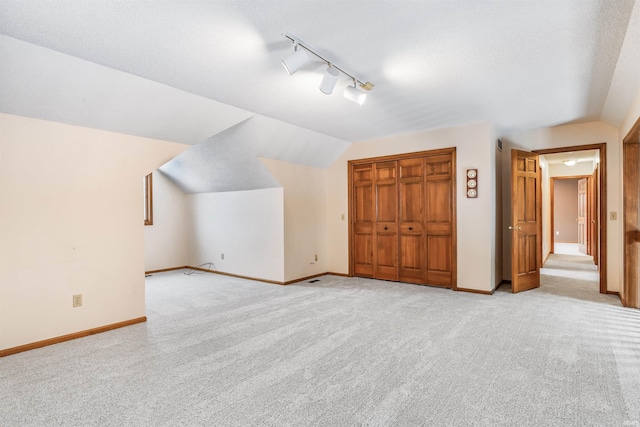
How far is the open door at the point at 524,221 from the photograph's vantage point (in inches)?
182

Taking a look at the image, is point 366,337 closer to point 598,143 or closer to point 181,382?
point 181,382

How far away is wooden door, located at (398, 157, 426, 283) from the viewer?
510cm

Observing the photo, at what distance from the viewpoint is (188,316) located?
3.69 m

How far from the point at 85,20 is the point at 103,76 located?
2.66 ft

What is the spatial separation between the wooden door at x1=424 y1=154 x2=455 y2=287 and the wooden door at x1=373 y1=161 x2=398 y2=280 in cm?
53

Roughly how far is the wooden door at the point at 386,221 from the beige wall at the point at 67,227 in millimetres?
3436

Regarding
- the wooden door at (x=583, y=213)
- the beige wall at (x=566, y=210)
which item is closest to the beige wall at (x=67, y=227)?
the wooden door at (x=583, y=213)

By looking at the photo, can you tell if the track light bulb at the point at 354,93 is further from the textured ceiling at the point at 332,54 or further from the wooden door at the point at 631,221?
the wooden door at the point at 631,221

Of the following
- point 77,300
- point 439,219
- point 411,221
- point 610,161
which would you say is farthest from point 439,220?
point 77,300

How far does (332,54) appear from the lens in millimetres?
2605

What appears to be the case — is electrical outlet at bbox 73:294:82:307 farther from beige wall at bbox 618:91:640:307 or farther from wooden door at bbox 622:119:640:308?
wooden door at bbox 622:119:640:308

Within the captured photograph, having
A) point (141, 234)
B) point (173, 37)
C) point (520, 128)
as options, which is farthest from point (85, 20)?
point (520, 128)

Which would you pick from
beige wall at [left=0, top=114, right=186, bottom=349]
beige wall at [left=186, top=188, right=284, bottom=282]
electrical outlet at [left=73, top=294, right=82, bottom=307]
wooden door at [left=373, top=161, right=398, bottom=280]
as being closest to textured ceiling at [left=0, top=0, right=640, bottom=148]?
beige wall at [left=0, top=114, right=186, bottom=349]

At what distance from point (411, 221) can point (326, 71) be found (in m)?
3.11
